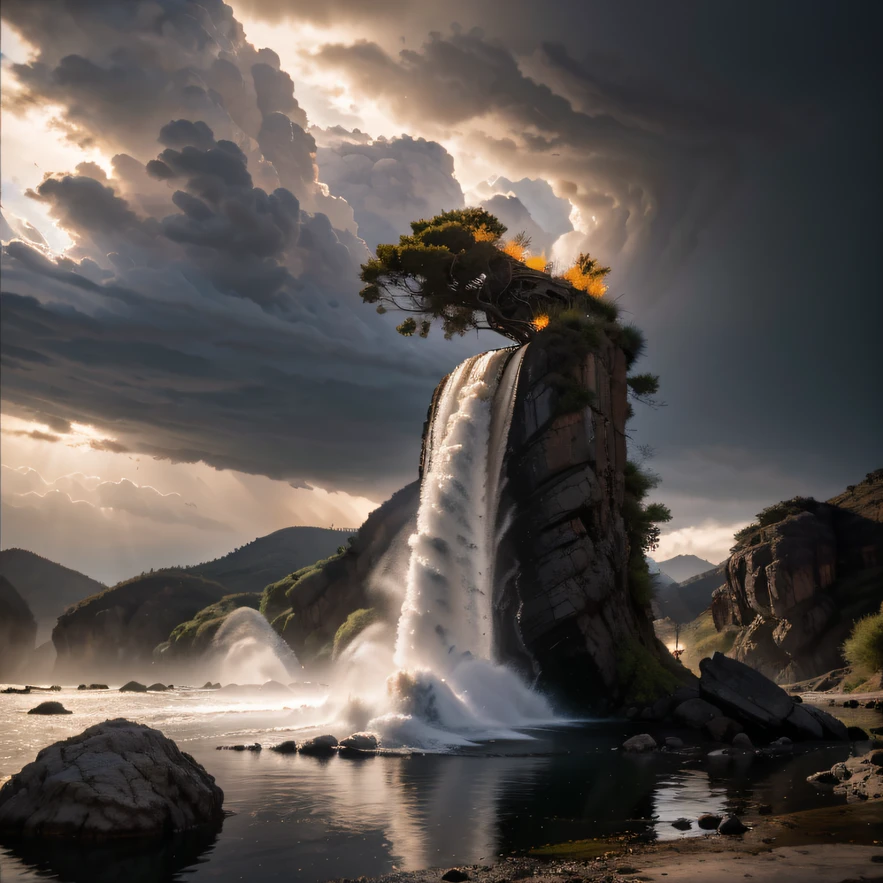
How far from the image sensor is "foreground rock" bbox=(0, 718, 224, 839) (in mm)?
10711

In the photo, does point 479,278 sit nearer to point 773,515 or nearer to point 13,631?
point 773,515

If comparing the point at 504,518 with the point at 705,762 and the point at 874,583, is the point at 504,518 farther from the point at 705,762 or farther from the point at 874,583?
the point at 874,583

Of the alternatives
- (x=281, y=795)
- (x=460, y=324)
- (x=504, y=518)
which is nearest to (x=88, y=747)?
(x=281, y=795)

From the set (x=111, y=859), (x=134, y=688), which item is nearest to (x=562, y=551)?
(x=111, y=859)

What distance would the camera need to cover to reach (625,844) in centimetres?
1049

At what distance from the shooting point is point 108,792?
1093 cm

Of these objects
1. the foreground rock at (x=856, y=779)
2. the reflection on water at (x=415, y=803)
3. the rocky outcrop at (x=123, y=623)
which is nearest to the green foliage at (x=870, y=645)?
the reflection on water at (x=415, y=803)

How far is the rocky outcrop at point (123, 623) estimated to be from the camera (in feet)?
460

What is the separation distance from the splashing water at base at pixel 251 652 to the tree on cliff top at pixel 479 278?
174 feet

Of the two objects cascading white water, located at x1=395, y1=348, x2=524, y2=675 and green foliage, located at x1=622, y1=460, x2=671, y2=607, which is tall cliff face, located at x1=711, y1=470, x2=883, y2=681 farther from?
cascading white water, located at x1=395, y1=348, x2=524, y2=675

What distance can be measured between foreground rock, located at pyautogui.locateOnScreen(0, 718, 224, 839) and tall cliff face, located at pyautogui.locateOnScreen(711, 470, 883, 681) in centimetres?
8194

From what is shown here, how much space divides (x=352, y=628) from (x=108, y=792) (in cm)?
6911

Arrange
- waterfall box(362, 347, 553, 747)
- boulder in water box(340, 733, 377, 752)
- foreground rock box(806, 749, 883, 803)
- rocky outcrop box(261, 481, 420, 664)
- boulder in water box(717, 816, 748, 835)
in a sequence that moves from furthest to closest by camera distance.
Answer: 1. rocky outcrop box(261, 481, 420, 664)
2. waterfall box(362, 347, 553, 747)
3. boulder in water box(340, 733, 377, 752)
4. foreground rock box(806, 749, 883, 803)
5. boulder in water box(717, 816, 748, 835)

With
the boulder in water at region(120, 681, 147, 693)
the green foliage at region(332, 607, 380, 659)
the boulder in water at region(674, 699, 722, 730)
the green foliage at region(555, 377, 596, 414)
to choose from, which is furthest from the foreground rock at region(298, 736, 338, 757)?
the green foliage at region(332, 607, 380, 659)
